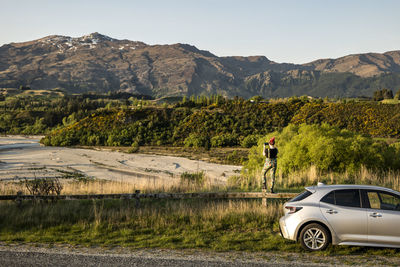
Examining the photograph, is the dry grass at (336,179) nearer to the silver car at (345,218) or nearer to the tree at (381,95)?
the silver car at (345,218)

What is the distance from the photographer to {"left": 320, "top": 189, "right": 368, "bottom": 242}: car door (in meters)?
8.31

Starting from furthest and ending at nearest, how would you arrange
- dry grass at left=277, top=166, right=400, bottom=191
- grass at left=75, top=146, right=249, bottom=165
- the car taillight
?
grass at left=75, top=146, right=249, bottom=165 < dry grass at left=277, top=166, right=400, bottom=191 < the car taillight

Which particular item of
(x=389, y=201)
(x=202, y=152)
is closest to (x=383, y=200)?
(x=389, y=201)

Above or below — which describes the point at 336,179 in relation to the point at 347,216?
below

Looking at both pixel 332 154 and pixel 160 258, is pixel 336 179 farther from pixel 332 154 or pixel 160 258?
pixel 160 258

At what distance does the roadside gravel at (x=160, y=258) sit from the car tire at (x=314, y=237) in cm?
24

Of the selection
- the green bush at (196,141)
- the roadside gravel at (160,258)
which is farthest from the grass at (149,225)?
the green bush at (196,141)

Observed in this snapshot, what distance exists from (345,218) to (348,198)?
53 cm

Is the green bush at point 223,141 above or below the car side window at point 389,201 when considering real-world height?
above

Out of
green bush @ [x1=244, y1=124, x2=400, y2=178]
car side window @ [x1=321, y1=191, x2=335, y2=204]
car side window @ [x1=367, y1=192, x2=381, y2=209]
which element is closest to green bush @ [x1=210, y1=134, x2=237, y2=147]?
green bush @ [x1=244, y1=124, x2=400, y2=178]

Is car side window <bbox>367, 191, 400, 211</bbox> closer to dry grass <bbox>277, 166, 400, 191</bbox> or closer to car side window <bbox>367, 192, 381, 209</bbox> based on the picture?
car side window <bbox>367, 192, 381, 209</bbox>

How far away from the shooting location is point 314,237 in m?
8.60

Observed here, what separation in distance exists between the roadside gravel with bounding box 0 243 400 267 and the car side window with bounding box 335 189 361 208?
1265mm

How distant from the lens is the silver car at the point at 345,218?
8.24 meters
